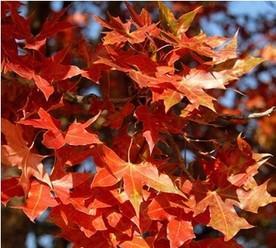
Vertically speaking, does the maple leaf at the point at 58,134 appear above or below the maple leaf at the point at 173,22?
below

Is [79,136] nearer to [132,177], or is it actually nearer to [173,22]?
[132,177]

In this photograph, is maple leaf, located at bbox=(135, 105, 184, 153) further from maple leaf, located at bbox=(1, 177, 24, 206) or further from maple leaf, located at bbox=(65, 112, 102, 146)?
maple leaf, located at bbox=(1, 177, 24, 206)

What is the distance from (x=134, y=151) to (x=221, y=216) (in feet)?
0.63

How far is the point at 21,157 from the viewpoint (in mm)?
1039

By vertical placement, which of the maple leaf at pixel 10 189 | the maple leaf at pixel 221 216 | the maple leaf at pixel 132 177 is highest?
the maple leaf at pixel 132 177

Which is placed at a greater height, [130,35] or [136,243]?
[130,35]

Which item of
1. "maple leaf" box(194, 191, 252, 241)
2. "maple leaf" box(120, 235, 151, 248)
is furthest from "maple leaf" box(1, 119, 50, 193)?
"maple leaf" box(194, 191, 252, 241)

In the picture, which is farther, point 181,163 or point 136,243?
point 181,163

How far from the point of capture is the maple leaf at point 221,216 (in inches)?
43.3

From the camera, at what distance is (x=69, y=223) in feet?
3.58

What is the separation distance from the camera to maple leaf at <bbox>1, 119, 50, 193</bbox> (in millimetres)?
1030

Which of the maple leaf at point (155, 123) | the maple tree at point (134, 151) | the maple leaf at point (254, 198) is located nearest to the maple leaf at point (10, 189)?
the maple tree at point (134, 151)

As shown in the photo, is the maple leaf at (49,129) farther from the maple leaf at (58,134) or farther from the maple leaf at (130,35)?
the maple leaf at (130,35)

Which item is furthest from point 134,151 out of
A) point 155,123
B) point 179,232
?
point 179,232
